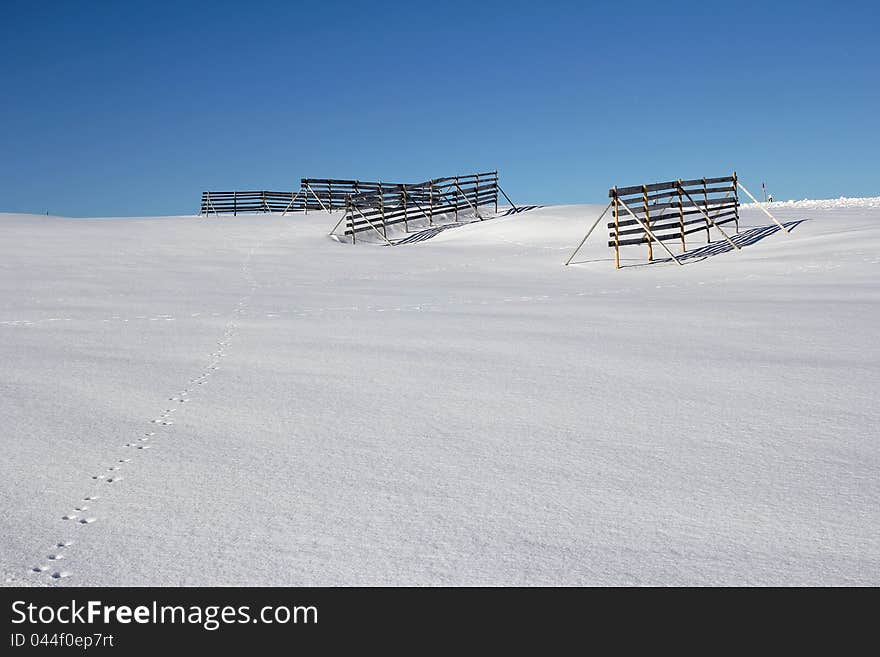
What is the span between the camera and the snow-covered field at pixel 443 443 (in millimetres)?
2992

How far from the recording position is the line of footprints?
9.64 feet

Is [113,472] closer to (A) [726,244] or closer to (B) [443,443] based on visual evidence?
(B) [443,443]

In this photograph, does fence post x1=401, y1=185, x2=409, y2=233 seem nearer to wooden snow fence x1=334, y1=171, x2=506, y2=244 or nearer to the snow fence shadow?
wooden snow fence x1=334, y1=171, x2=506, y2=244

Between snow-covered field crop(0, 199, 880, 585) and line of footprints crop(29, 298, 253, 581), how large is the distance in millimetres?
20

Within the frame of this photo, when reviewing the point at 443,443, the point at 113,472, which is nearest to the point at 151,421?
the point at 113,472

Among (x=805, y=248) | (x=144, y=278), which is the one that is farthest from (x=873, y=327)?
(x=144, y=278)

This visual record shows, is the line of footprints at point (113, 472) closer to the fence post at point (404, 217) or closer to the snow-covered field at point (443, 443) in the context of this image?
the snow-covered field at point (443, 443)

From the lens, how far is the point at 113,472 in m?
3.96

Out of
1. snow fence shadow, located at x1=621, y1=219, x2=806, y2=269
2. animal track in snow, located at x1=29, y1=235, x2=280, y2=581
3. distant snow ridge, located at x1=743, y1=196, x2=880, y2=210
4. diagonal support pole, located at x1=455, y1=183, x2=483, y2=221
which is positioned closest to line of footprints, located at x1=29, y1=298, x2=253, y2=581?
animal track in snow, located at x1=29, y1=235, x2=280, y2=581

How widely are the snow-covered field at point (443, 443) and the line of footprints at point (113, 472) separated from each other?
0.8 inches

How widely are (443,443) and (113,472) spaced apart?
1681 mm

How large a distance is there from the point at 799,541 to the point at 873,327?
5765 millimetres

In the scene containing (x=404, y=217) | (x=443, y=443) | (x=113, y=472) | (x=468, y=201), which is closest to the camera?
(x=113, y=472)

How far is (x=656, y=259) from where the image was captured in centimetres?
1842
